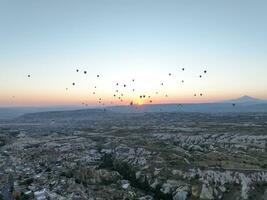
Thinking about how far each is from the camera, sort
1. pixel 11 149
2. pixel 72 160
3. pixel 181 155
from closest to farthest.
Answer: pixel 181 155, pixel 72 160, pixel 11 149

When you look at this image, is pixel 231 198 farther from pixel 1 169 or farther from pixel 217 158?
pixel 1 169

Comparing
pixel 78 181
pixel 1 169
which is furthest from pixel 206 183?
pixel 1 169

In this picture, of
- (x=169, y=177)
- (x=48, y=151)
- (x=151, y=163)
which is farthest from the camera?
(x=48, y=151)

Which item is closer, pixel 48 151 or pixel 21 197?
pixel 21 197

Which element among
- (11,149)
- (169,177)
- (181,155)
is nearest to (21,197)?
(169,177)

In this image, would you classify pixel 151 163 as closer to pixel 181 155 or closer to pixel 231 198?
pixel 181 155

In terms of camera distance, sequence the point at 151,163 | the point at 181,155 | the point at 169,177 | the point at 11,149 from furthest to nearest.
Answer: the point at 11,149
the point at 181,155
the point at 151,163
the point at 169,177

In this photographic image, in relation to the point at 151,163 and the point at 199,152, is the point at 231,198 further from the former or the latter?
the point at 199,152

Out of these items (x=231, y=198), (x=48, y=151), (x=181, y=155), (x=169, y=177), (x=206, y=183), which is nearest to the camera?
(x=231, y=198)

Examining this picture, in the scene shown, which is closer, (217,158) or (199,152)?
(217,158)

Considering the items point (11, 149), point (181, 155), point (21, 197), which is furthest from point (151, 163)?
point (11, 149)
